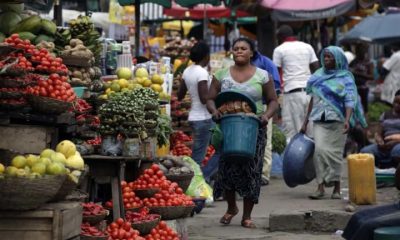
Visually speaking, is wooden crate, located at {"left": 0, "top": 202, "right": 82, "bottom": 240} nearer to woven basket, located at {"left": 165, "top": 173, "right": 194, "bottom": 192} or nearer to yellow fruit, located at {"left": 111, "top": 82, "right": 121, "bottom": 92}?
woven basket, located at {"left": 165, "top": 173, "right": 194, "bottom": 192}

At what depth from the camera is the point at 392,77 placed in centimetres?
2344

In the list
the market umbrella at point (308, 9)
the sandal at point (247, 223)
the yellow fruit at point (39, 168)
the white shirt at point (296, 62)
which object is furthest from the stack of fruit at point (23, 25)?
the market umbrella at point (308, 9)

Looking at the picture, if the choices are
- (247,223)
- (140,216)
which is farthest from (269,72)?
(140,216)

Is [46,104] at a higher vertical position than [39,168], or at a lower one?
higher

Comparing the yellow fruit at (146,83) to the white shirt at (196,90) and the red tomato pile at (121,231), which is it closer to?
the white shirt at (196,90)

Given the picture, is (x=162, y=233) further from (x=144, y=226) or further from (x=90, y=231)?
(x=90, y=231)

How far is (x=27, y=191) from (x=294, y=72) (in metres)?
9.04

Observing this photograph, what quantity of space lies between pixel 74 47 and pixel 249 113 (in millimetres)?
1815

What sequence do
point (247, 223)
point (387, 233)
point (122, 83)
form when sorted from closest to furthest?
point (387, 233)
point (247, 223)
point (122, 83)

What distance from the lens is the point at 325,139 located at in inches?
489

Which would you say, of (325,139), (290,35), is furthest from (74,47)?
(290,35)

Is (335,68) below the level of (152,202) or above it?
above

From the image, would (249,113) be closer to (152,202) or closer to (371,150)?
(152,202)

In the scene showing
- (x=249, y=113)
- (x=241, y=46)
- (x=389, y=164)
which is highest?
(x=241, y=46)
